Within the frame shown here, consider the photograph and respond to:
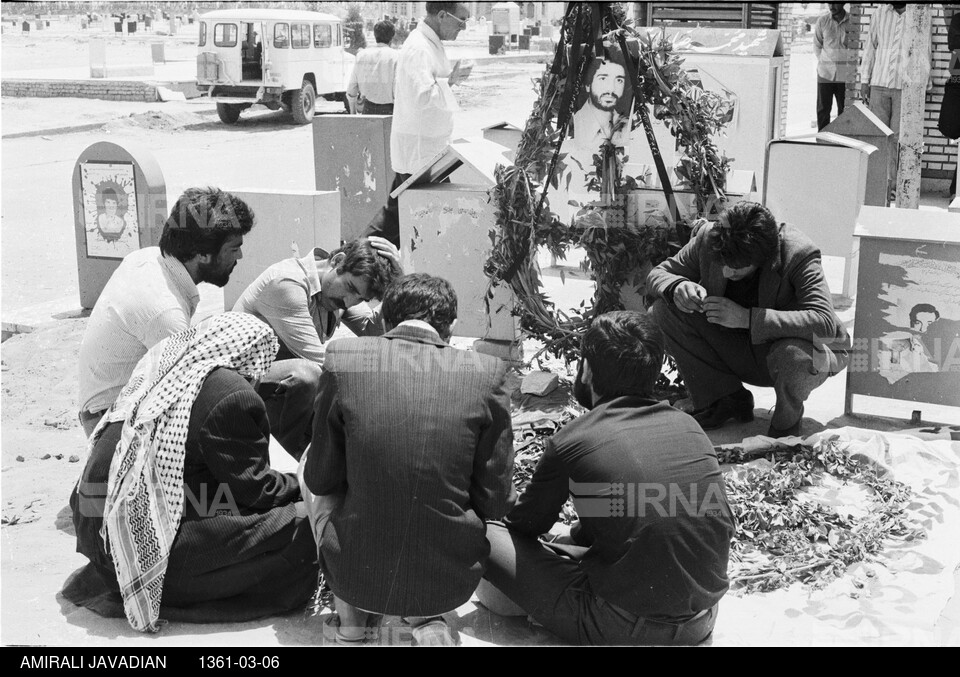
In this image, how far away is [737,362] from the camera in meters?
4.73

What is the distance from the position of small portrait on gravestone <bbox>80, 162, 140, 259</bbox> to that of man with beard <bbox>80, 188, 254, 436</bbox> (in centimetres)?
280

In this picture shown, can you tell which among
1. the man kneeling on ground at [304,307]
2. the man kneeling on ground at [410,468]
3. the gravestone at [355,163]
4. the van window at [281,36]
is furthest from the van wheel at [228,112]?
the man kneeling on ground at [410,468]

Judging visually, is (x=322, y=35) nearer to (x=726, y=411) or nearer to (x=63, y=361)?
(x=63, y=361)

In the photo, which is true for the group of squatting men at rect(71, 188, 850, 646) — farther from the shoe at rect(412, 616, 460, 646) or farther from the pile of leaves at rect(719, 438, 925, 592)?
the pile of leaves at rect(719, 438, 925, 592)

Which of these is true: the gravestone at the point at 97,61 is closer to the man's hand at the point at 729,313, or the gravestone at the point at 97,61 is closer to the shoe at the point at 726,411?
the shoe at the point at 726,411

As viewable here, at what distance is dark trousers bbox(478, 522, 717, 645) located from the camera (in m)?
2.90

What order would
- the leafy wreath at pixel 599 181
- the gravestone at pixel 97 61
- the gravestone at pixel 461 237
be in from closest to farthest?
the leafy wreath at pixel 599 181
the gravestone at pixel 461 237
the gravestone at pixel 97 61

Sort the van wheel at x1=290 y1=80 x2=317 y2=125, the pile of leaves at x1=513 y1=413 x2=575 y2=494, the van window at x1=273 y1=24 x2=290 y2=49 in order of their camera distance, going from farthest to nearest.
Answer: the van wheel at x1=290 y1=80 x2=317 y2=125
the van window at x1=273 y1=24 x2=290 y2=49
the pile of leaves at x1=513 y1=413 x2=575 y2=494

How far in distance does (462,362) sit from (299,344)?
61.1 inches

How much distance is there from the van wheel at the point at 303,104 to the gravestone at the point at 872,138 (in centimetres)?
1292

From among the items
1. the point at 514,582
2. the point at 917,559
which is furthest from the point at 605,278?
the point at 514,582

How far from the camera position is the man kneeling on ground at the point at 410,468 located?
111 inches

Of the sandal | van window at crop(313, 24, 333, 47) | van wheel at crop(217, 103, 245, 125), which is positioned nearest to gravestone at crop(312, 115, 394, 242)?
the sandal

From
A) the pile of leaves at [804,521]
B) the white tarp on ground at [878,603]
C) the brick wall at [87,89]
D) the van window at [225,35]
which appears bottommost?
the white tarp on ground at [878,603]
